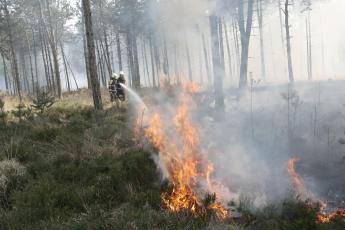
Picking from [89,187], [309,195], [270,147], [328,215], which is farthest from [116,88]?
[328,215]

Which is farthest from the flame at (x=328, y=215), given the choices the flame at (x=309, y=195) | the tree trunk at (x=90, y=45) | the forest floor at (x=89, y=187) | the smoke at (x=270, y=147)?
the tree trunk at (x=90, y=45)

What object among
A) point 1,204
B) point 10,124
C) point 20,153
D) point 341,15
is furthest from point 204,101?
point 341,15

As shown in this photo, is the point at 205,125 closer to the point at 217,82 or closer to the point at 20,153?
the point at 217,82

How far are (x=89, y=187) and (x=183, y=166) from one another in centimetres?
199

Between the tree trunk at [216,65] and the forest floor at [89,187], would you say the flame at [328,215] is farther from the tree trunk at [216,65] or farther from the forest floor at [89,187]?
the tree trunk at [216,65]

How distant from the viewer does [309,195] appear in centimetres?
798

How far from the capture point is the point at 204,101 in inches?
629

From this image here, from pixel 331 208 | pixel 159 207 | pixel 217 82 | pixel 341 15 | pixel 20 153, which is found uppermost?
pixel 341 15

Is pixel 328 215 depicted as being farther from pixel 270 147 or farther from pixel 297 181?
pixel 270 147

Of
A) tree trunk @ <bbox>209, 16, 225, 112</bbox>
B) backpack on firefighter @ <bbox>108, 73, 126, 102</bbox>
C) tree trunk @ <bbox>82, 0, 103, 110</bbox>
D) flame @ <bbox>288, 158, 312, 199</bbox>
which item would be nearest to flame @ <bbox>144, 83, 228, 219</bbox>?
flame @ <bbox>288, 158, 312, 199</bbox>

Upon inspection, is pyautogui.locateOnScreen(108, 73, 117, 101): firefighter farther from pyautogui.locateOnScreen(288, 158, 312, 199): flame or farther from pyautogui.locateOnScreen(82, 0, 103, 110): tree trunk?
pyautogui.locateOnScreen(288, 158, 312, 199): flame

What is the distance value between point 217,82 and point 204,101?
212 cm

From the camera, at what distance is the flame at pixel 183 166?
660 centimetres

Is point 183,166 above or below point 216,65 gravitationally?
below
